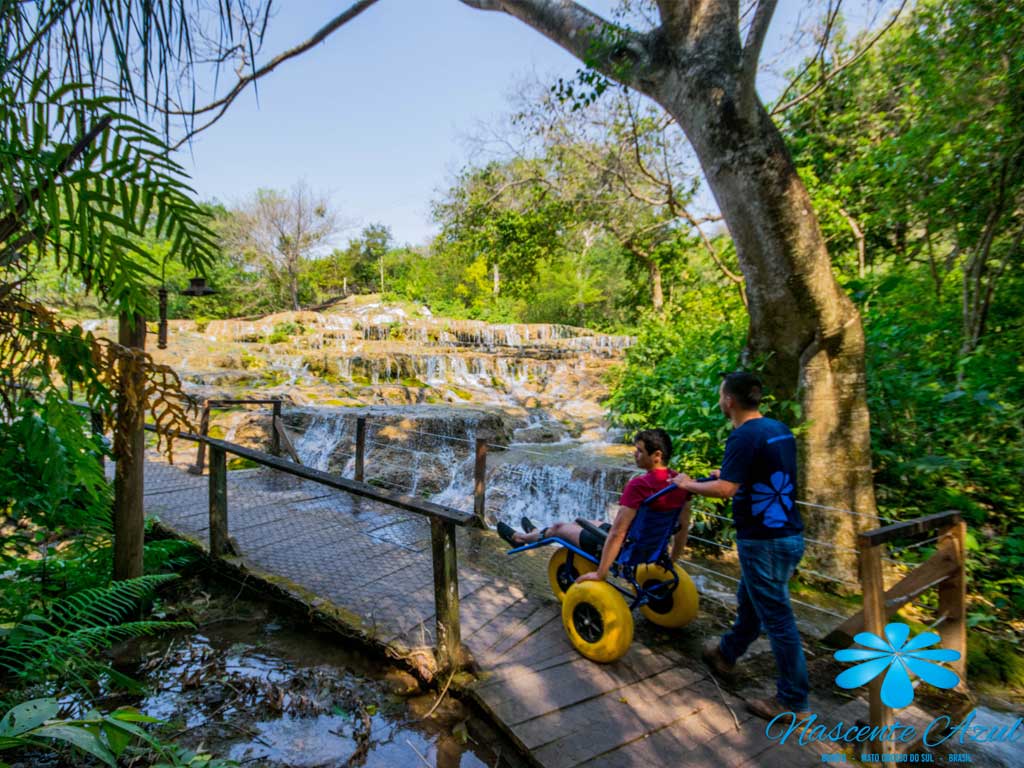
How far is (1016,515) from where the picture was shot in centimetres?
414

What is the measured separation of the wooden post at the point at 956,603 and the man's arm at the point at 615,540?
1635mm

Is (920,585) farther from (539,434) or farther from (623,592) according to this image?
(539,434)

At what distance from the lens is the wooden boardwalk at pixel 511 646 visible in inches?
87.3

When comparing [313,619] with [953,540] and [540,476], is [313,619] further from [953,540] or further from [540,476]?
[540,476]

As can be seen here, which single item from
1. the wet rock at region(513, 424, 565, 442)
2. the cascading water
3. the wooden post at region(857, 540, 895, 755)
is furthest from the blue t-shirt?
the wet rock at region(513, 424, 565, 442)

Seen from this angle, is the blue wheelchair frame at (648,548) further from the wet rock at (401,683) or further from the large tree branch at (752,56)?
the large tree branch at (752,56)

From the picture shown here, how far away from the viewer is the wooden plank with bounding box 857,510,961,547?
2.17 meters

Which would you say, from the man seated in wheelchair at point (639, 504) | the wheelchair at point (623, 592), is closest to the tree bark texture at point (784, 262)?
the wheelchair at point (623, 592)

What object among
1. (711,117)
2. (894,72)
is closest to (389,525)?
(711,117)

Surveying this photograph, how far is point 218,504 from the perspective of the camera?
3.88 m

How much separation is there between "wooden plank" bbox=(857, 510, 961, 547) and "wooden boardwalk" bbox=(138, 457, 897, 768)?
988 millimetres

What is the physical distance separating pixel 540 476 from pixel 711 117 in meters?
5.18

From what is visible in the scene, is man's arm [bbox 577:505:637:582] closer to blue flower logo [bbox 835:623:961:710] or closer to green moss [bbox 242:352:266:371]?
blue flower logo [bbox 835:623:961:710]

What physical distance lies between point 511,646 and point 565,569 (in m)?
0.67
